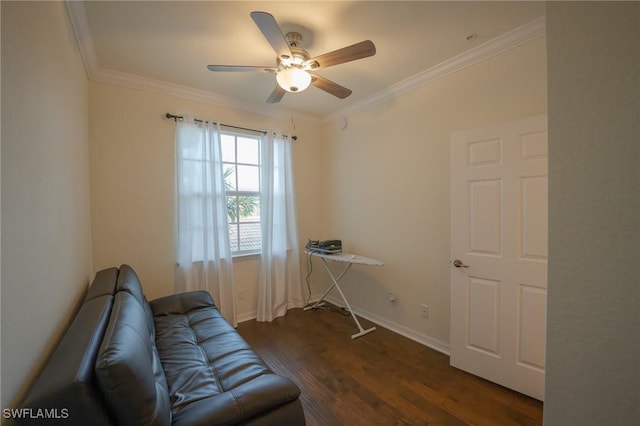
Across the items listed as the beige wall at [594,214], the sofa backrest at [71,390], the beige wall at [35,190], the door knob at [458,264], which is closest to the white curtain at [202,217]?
the beige wall at [35,190]

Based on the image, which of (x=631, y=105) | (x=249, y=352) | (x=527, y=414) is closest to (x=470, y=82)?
(x=631, y=105)

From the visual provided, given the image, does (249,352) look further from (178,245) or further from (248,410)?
(178,245)

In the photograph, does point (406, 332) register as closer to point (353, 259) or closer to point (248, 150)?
point (353, 259)

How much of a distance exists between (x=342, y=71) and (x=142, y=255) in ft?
8.81

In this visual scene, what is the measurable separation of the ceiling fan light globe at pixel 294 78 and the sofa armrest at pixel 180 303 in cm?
202

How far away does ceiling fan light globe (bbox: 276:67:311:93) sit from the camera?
1.92m

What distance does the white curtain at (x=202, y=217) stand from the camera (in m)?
2.82

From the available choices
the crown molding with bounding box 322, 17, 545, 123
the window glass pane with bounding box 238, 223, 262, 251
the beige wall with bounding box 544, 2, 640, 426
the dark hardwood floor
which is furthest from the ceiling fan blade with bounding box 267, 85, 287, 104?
the dark hardwood floor

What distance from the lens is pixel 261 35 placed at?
1974 mm

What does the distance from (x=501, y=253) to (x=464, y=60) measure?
165 centimetres

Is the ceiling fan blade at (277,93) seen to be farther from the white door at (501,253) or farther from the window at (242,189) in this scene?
the white door at (501,253)

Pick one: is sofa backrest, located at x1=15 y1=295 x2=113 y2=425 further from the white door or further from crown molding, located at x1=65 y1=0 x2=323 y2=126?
the white door

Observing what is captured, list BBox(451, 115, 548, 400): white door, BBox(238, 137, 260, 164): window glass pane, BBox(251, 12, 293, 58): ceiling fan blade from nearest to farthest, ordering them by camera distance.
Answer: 1. BBox(251, 12, 293, 58): ceiling fan blade
2. BBox(451, 115, 548, 400): white door
3. BBox(238, 137, 260, 164): window glass pane

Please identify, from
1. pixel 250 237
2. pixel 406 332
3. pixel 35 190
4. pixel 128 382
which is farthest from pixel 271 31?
pixel 406 332
